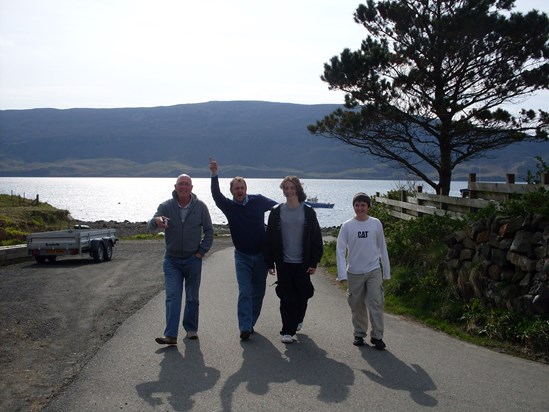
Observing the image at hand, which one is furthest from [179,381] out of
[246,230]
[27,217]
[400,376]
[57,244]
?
[27,217]

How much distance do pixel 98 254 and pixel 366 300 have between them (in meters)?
14.4

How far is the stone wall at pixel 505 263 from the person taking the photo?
309 inches

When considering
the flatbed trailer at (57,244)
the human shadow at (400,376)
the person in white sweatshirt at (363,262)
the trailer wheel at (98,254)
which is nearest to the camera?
the human shadow at (400,376)

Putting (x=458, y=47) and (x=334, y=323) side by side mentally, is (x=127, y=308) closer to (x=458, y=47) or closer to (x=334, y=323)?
(x=334, y=323)

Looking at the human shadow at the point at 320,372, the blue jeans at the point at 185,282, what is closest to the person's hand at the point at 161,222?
the blue jeans at the point at 185,282

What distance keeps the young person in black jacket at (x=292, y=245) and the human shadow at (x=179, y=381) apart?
125cm

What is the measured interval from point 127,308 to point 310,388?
534 centimetres

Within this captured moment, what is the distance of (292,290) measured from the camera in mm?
7738

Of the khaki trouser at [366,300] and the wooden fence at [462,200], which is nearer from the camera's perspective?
the khaki trouser at [366,300]

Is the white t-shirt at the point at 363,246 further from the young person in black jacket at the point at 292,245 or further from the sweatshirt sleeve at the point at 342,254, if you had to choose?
the young person in black jacket at the point at 292,245

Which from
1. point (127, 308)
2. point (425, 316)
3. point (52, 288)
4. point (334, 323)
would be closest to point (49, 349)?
point (127, 308)

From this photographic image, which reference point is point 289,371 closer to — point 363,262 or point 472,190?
point 363,262

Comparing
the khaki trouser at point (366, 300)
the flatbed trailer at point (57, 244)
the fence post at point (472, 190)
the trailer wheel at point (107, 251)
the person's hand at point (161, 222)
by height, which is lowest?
the trailer wheel at point (107, 251)

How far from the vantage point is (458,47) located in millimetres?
16406
